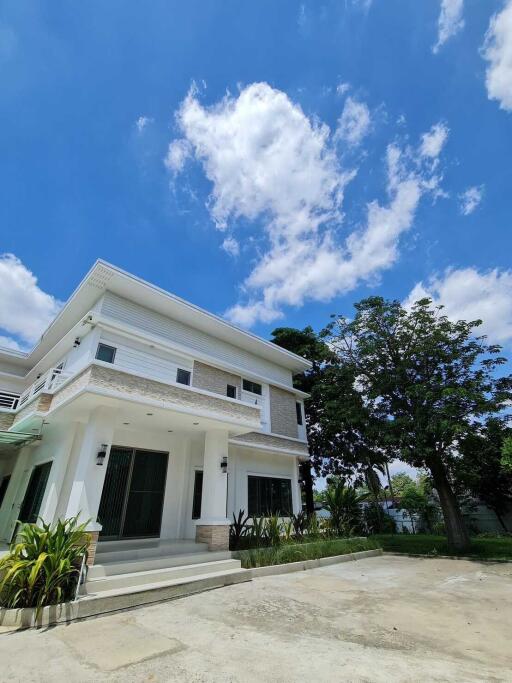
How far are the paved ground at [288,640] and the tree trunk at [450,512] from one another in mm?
6122

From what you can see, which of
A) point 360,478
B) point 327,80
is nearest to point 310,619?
point 327,80

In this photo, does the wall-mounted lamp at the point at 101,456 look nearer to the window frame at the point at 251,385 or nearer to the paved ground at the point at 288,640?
the paved ground at the point at 288,640

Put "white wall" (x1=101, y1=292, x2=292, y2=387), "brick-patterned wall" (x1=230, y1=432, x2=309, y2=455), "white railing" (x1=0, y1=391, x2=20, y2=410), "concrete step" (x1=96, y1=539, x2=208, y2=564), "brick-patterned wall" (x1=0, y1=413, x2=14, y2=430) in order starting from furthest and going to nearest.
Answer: "white railing" (x1=0, y1=391, x2=20, y2=410), "brick-patterned wall" (x1=230, y1=432, x2=309, y2=455), "brick-patterned wall" (x1=0, y1=413, x2=14, y2=430), "white wall" (x1=101, y1=292, x2=292, y2=387), "concrete step" (x1=96, y1=539, x2=208, y2=564)

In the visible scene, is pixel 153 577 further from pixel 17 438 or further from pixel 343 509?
pixel 343 509

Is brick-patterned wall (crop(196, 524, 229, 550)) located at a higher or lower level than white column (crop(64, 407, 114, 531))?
lower

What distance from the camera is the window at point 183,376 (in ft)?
39.3

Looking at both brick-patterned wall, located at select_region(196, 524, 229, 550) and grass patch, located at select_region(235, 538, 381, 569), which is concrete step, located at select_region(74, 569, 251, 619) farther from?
brick-patterned wall, located at select_region(196, 524, 229, 550)

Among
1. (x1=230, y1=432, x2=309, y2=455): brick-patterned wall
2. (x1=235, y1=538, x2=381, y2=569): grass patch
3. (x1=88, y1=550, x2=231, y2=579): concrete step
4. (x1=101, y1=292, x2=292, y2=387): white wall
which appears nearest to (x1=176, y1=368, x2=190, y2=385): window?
(x1=101, y1=292, x2=292, y2=387): white wall

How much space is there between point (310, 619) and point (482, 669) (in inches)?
99.2

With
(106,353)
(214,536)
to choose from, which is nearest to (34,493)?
(106,353)

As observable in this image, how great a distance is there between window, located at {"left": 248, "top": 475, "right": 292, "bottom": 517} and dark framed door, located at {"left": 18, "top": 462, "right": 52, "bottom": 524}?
22.7 feet

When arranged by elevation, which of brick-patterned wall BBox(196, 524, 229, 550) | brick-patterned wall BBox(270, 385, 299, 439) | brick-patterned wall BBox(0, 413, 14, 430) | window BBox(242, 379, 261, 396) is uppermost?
window BBox(242, 379, 261, 396)

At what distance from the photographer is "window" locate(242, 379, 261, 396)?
1457 centimetres

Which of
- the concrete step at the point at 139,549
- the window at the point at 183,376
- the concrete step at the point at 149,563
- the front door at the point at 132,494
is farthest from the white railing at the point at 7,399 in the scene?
the concrete step at the point at 149,563
